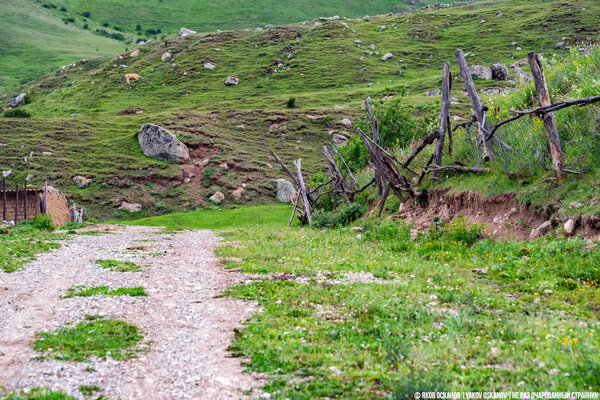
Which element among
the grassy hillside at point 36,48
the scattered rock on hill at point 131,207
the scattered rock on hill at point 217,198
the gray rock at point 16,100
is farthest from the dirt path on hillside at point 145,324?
the grassy hillside at point 36,48

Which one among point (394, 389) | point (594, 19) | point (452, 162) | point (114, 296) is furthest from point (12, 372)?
point (594, 19)

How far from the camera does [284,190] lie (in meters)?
60.5

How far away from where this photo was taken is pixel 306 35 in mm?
150250

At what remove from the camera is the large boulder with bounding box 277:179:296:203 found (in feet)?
196

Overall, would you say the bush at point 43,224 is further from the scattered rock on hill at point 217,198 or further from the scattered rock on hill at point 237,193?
the scattered rock on hill at point 237,193

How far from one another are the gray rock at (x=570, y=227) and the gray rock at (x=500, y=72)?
327 feet

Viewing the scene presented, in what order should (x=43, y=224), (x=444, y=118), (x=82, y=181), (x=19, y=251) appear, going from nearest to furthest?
(x=19, y=251), (x=444, y=118), (x=43, y=224), (x=82, y=181)

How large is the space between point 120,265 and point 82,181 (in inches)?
1919

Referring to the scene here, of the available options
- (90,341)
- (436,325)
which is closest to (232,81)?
(90,341)

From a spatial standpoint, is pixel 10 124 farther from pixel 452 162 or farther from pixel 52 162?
pixel 452 162

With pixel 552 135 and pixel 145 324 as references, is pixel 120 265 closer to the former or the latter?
pixel 145 324

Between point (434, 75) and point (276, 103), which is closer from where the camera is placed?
point (276, 103)

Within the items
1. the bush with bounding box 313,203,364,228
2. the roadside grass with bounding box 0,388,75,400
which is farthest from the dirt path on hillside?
the bush with bounding box 313,203,364,228

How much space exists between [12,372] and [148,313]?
116 inches
